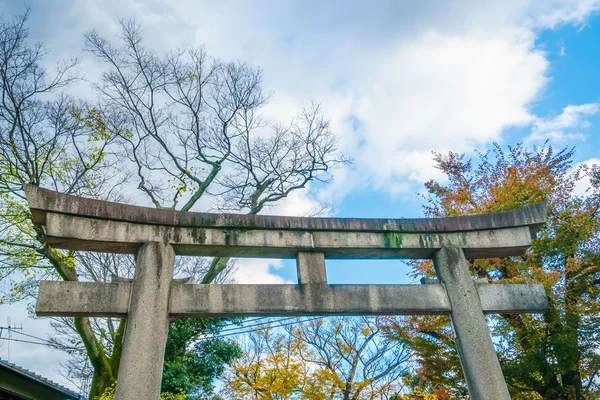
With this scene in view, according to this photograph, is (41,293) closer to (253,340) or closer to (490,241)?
(490,241)

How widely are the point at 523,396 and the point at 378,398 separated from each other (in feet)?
25.1

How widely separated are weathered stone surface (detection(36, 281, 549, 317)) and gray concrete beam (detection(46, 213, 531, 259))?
0.56 m

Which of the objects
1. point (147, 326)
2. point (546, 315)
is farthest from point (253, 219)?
point (546, 315)

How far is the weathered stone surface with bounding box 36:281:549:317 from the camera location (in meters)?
4.76

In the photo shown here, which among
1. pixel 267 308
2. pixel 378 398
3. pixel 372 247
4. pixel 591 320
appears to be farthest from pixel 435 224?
pixel 378 398

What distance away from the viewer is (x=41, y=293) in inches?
184

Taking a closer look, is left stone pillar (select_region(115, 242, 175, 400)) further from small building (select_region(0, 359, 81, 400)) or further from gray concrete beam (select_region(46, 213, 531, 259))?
small building (select_region(0, 359, 81, 400))

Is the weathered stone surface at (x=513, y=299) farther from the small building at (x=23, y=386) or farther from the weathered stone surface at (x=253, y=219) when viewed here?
the small building at (x=23, y=386)

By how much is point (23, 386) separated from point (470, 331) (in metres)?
10.5

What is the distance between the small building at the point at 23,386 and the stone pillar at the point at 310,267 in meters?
7.42

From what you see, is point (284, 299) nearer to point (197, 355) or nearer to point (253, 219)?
point (253, 219)

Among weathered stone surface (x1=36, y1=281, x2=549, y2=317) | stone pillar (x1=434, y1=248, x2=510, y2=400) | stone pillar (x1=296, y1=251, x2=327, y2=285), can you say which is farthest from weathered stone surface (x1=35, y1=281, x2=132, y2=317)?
stone pillar (x1=434, y1=248, x2=510, y2=400)

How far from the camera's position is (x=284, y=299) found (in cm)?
529

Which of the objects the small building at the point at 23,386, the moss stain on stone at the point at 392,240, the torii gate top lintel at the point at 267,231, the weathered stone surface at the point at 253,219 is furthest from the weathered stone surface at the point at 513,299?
the small building at the point at 23,386
